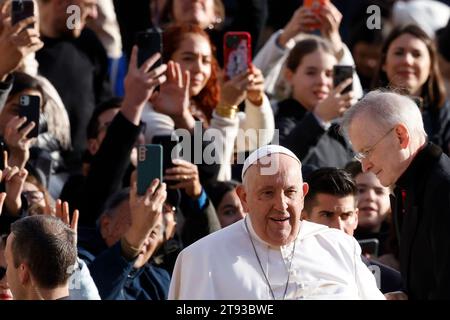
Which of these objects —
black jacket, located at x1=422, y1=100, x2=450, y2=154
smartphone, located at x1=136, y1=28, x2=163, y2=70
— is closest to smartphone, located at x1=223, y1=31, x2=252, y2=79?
smartphone, located at x1=136, y1=28, x2=163, y2=70

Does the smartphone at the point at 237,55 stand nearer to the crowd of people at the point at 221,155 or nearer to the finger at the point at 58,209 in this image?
the crowd of people at the point at 221,155

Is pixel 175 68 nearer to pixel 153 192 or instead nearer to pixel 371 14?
pixel 153 192

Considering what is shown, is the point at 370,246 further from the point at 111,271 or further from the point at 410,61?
the point at 410,61

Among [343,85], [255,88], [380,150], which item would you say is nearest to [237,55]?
[255,88]

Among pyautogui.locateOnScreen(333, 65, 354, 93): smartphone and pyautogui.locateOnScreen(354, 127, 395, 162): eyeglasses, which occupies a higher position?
pyautogui.locateOnScreen(333, 65, 354, 93): smartphone

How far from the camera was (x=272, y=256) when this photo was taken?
7.14m

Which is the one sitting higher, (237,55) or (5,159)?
(237,55)

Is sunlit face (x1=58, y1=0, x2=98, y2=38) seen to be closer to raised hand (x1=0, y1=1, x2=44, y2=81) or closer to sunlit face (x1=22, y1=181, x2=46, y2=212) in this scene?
raised hand (x1=0, y1=1, x2=44, y2=81)

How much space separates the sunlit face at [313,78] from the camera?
388 inches

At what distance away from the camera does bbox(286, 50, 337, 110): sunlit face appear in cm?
986

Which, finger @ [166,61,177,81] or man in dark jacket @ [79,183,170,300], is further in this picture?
finger @ [166,61,177,81]

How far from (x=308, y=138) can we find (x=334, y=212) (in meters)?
1.07

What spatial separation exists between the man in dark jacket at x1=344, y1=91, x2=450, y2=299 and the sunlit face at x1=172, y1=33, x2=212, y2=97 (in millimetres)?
2059
